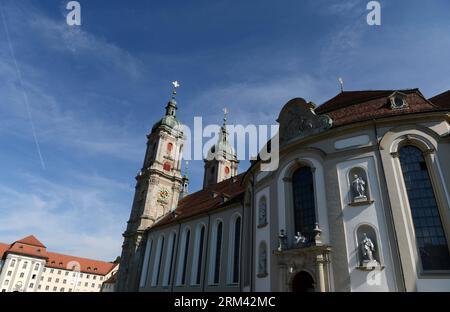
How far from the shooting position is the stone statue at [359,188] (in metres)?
15.1

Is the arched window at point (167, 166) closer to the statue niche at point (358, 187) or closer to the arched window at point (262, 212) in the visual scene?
the arched window at point (262, 212)

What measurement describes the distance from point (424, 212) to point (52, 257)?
87791 millimetres

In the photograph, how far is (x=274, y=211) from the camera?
1856cm

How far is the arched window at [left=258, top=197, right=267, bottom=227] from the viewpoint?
63.7 ft

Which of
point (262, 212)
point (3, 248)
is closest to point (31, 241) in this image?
point (3, 248)

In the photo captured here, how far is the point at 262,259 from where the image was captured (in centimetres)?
1844

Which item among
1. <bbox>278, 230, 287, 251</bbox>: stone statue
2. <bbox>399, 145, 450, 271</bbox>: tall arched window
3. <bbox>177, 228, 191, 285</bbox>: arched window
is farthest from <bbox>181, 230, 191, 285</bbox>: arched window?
<bbox>399, 145, 450, 271</bbox>: tall arched window

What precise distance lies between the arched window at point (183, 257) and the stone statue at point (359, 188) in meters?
20.0

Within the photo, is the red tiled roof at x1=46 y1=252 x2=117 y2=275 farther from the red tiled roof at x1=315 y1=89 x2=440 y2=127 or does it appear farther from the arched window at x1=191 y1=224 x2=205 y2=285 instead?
the red tiled roof at x1=315 y1=89 x2=440 y2=127
